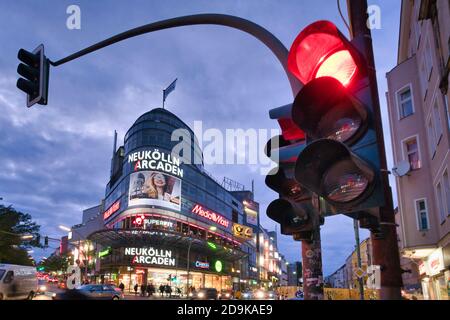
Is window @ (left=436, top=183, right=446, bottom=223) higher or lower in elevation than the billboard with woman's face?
lower

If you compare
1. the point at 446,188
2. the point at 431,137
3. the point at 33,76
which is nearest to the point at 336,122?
the point at 33,76

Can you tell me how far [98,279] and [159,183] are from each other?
19.1 m

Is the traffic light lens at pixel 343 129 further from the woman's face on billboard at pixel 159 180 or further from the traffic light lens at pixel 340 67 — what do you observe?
the woman's face on billboard at pixel 159 180

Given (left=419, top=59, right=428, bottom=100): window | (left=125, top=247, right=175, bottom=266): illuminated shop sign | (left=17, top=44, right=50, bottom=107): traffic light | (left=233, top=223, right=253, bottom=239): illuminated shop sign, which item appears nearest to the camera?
(left=17, top=44, right=50, bottom=107): traffic light

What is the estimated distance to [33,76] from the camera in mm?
7688

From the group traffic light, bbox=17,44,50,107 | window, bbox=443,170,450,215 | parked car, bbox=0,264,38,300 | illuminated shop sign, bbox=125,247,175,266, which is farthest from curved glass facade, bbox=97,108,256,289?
traffic light, bbox=17,44,50,107

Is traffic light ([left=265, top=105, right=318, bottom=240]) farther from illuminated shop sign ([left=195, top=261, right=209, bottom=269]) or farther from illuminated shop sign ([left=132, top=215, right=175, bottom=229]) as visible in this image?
illuminated shop sign ([left=195, top=261, right=209, bottom=269])

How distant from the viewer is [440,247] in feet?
64.1

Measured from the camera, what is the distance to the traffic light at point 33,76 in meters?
7.57

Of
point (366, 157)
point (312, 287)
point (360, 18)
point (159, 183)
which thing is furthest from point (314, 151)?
point (159, 183)

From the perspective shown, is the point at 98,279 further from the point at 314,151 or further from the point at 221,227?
the point at 314,151

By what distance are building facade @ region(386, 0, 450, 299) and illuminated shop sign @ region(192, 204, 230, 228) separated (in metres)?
50.0

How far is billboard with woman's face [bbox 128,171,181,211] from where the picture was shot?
213 ft

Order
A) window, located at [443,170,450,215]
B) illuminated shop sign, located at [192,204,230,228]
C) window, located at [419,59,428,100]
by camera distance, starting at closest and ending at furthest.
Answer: window, located at [443,170,450,215] → window, located at [419,59,428,100] → illuminated shop sign, located at [192,204,230,228]
